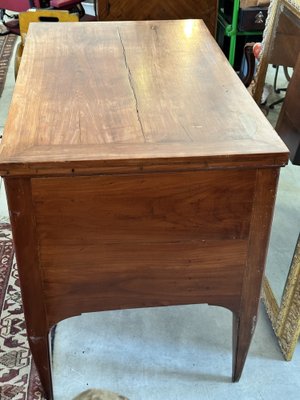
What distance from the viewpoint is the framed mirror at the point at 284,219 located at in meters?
1.29

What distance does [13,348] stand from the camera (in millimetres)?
1341

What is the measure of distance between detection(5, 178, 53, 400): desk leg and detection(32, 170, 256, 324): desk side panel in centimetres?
2

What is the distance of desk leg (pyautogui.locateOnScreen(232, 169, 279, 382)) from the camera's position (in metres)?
0.92

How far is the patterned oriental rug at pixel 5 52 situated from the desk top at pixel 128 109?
5.47 ft

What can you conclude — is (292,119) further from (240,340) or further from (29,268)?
(29,268)

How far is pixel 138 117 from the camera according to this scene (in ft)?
3.28

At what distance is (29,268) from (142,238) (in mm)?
223

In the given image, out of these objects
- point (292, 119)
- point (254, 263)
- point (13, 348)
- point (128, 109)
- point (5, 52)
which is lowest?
point (5, 52)

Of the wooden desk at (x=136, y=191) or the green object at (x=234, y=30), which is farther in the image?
the green object at (x=234, y=30)

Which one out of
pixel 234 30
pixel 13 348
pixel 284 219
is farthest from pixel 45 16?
pixel 13 348

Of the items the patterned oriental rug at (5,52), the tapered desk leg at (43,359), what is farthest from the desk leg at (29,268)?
the patterned oriental rug at (5,52)

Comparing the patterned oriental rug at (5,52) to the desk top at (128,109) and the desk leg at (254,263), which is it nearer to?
the desk top at (128,109)

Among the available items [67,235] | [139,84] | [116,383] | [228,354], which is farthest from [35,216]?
[228,354]

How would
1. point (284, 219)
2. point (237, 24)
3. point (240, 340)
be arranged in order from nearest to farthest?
1. point (240, 340)
2. point (284, 219)
3. point (237, 24)
